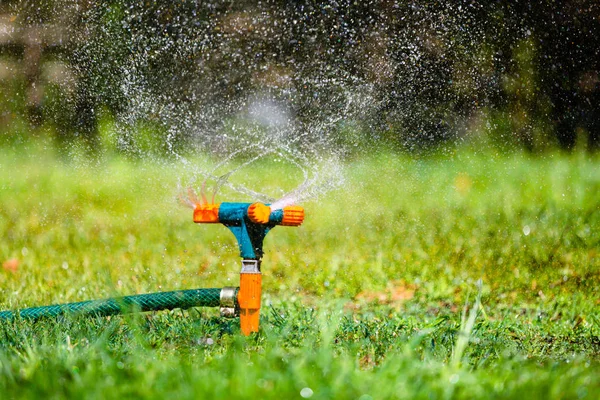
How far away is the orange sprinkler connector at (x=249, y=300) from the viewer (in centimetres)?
188

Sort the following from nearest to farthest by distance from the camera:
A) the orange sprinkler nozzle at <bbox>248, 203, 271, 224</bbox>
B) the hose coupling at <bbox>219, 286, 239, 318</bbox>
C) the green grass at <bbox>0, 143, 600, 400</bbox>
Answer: the green grass at <bbox>0, 143, 600, 400</bbox> < the orange sprinkler nozzle at <bbox>248, 203, 271, 224</bbox> < the hose coupling at <bbox>219, 286, 239, 318</bbox>

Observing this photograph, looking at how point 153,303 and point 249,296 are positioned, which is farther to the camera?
point 153,303

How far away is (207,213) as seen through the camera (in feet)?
6.23

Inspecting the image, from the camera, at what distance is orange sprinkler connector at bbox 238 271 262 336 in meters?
1.88

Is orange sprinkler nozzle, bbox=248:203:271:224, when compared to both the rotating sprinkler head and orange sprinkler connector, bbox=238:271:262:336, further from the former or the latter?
orange sprinkler connector, bbox=238:271:262:336

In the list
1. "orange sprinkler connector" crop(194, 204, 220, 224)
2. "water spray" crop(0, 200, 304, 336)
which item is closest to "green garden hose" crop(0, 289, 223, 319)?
"water spray" crop(0, 200, 304, 336)

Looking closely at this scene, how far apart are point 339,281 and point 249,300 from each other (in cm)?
121

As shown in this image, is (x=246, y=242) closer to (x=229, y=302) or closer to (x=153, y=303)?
(x=229, y=302)

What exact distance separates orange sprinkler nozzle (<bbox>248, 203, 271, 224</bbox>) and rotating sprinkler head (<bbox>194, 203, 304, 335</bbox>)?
0.02m

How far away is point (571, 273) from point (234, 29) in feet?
8.36

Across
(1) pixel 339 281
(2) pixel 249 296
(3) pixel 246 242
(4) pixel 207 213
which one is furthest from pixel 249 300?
(1) pixel 339 281

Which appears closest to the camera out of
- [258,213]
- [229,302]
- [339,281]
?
[258,213]

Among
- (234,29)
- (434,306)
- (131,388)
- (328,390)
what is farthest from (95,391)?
(234,29)

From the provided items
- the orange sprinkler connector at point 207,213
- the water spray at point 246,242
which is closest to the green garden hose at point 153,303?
the water spray at point 246,242
